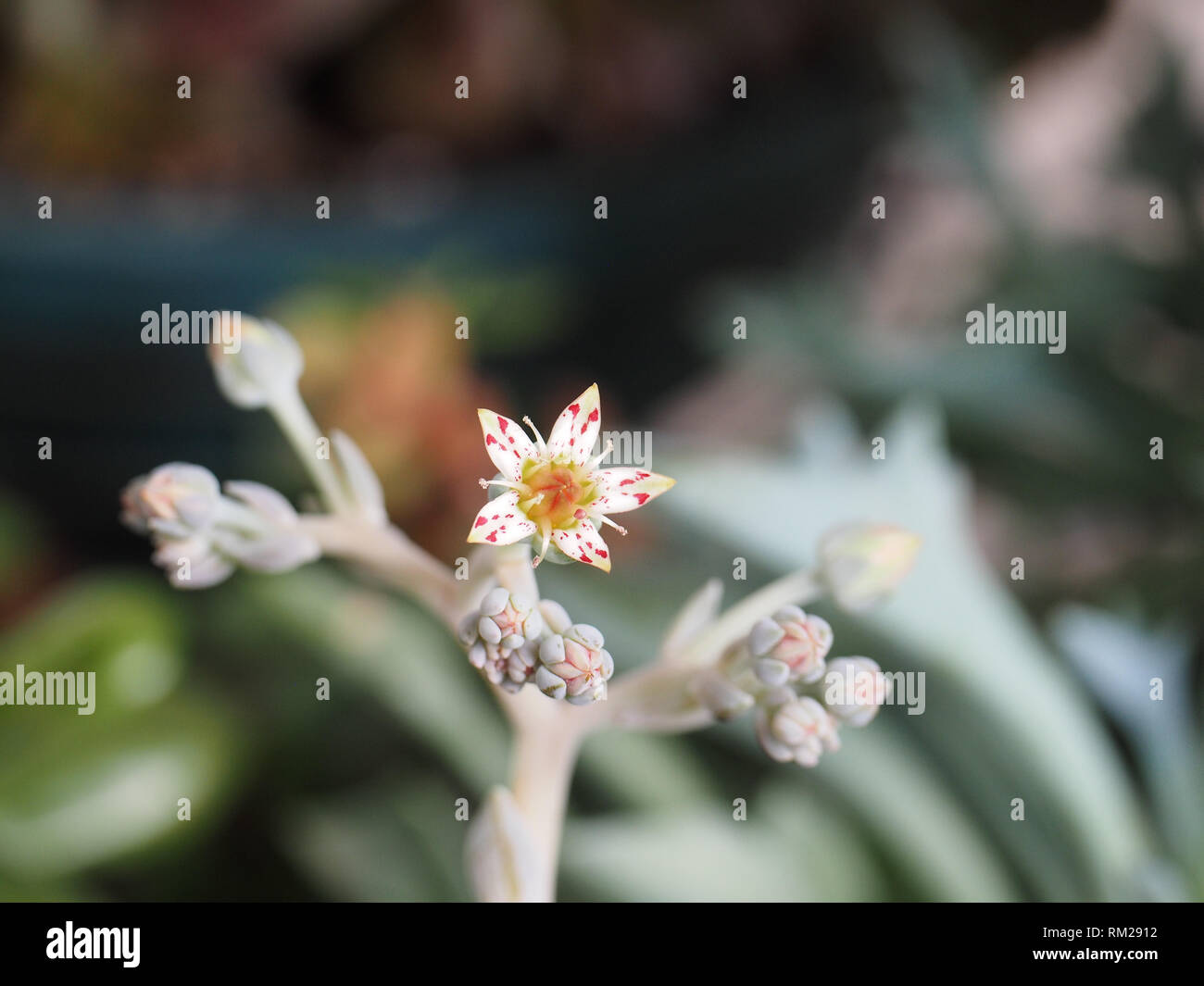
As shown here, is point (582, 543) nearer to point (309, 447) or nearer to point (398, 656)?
point (309, 447)

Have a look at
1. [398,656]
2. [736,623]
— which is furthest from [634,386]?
[736,623]

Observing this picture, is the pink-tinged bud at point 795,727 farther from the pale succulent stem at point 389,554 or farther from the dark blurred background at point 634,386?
the dark blurred background at point 634,386

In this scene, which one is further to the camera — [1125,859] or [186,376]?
[186,376]

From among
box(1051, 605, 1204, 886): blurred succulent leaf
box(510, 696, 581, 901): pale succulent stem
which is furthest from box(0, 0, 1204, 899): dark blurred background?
box(510, 696, 581, 901): pale succulent stem

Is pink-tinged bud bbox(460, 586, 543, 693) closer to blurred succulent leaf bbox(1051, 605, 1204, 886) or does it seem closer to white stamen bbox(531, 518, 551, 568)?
white stamen bbox(531, 518, 551, 568)

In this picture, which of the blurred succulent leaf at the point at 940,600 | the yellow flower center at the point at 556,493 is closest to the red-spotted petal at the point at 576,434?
the yellow flower center at the point at 556,493
